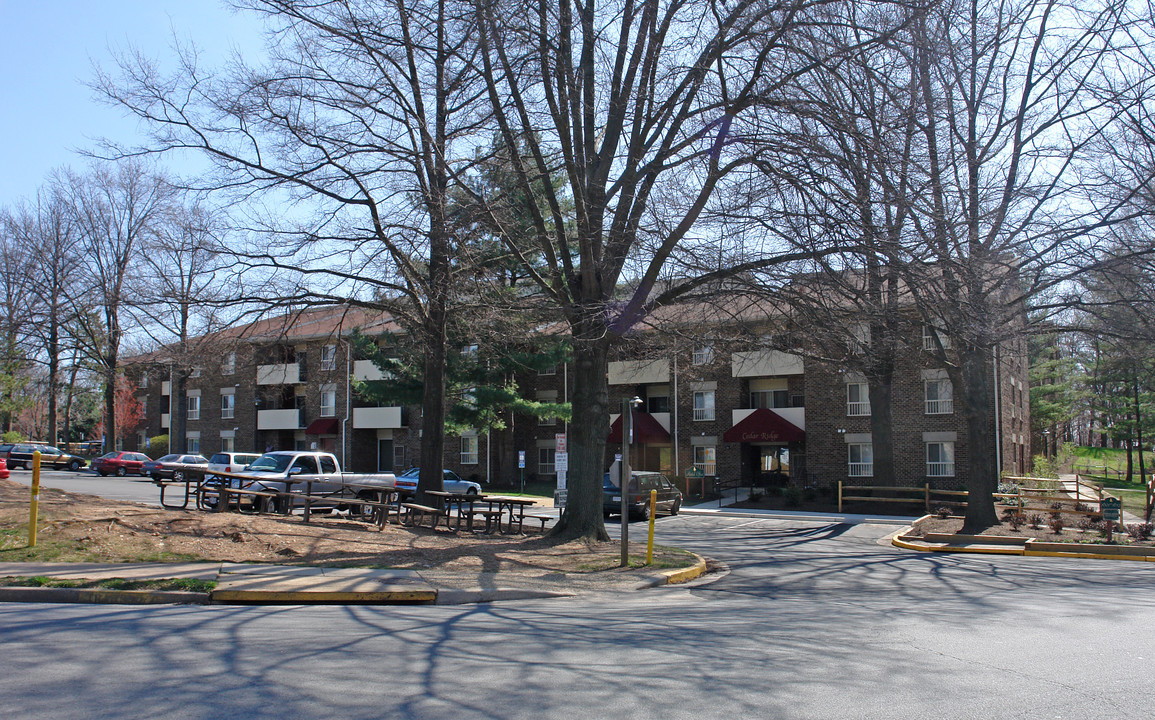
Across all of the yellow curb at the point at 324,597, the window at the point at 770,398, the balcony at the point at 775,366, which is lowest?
the yellow curb at the point at 324,597

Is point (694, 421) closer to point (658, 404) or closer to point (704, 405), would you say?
point (704, 405)

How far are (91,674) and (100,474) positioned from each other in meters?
45.7

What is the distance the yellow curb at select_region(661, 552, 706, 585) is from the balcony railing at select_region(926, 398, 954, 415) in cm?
2305

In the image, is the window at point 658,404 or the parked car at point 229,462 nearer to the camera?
the parked car at point 229,462

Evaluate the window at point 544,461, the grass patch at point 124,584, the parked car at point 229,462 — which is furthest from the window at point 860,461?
the grass patch at point 124,584

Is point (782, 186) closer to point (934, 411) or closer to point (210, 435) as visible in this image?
point (934, 411)

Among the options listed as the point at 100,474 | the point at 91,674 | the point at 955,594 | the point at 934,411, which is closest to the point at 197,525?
the point at 91,674

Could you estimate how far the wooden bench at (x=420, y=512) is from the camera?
54.5 feet

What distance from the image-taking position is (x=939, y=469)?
111 ft

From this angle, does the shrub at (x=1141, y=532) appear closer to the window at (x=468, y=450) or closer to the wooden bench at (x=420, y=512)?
the wooden bench at (x=420, y=512)

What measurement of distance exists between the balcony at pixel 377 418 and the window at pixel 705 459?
16.6 metres

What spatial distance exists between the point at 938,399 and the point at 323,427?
106 ft

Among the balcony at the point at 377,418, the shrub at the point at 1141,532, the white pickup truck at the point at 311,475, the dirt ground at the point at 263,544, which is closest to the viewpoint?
the dirt ground at the point at 263,544

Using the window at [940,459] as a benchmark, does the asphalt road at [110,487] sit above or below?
below
